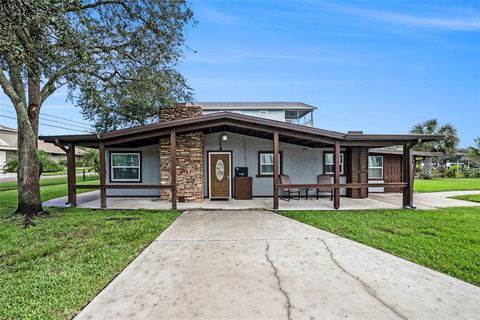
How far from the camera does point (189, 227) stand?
5738mm

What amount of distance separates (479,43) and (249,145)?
18245mm

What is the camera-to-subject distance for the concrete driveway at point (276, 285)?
2500 millimetres

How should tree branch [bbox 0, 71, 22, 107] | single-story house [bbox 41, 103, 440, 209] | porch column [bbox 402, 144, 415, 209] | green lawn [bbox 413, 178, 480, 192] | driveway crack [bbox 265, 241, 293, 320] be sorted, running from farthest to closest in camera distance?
green lawn [bbox 413, 178, 480, 192]
single-story house [bbox 41, 103, 440, 209]
porch column [bbox 402, 144, 415, 209]
tree branch [bbox 0, 71, 22, 107]
driveway crack [bbox 265, 241, 293, 320]

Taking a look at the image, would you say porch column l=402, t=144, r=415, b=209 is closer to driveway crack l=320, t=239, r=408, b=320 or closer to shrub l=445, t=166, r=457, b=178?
driveway crack l=320, t=239, r=408, b=320

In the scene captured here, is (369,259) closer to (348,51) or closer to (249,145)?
(249,145)

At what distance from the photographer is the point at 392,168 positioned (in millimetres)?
12586

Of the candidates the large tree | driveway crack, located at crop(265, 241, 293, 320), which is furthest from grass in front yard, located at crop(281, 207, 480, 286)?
the large tree

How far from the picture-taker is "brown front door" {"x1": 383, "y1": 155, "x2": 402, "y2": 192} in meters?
12.4

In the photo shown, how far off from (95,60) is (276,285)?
27.7ft

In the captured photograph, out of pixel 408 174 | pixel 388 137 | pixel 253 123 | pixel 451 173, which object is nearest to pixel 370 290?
pixel 253 123

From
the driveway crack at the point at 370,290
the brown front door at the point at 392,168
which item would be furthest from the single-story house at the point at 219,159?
the driveway crack at the point at 370,290

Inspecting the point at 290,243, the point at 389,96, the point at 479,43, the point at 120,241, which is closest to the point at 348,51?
the point at 479,43

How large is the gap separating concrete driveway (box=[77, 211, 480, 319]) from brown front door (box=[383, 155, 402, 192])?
31.5 ft

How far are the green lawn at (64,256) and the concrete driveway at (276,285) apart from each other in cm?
31
